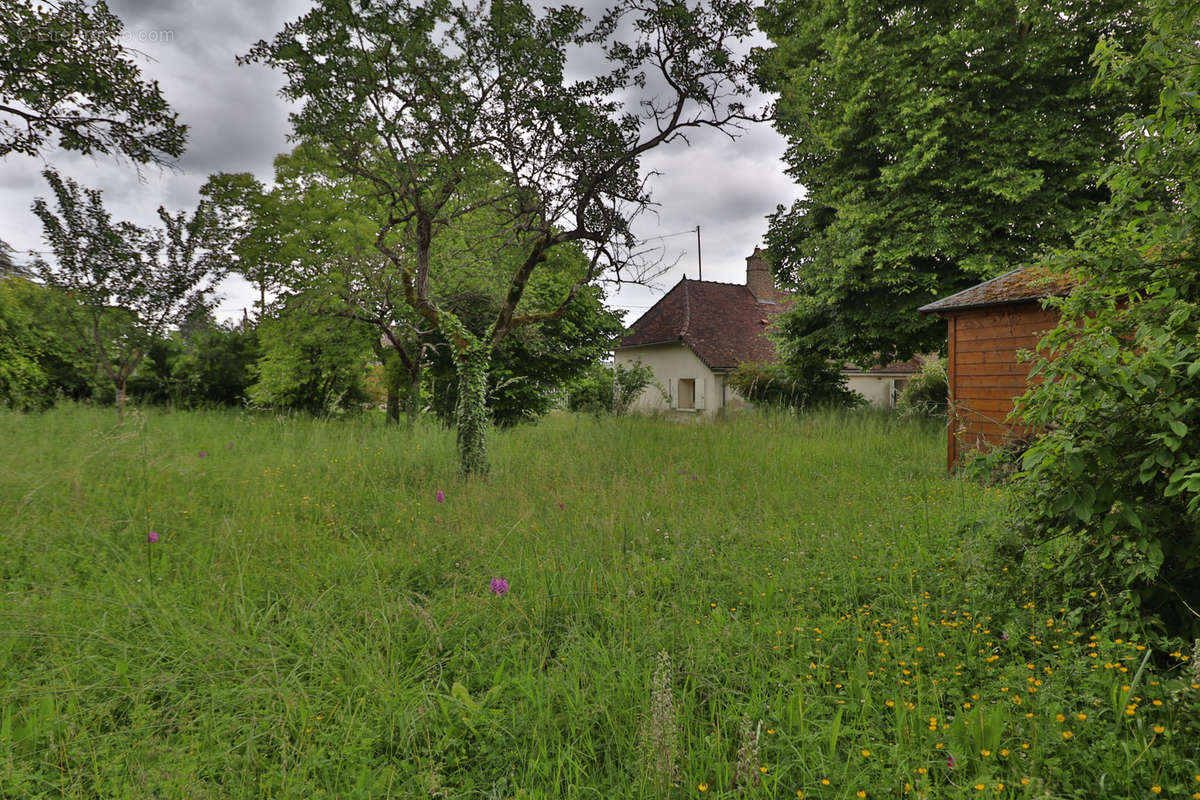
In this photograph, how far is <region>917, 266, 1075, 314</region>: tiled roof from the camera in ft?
19.6

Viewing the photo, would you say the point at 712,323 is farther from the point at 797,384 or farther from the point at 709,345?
the point at 797,384

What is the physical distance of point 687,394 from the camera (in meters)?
21.6

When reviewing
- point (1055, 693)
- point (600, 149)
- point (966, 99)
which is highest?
point (966, 99)

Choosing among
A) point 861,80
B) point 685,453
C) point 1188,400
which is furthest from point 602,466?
point 861,80

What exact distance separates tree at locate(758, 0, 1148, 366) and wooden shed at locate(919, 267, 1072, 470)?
332 cm

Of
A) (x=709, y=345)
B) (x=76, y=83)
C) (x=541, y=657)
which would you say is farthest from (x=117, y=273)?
(x=709, y=345)

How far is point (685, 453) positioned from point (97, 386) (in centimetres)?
1200

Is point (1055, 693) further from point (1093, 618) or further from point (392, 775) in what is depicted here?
point (392, 775)

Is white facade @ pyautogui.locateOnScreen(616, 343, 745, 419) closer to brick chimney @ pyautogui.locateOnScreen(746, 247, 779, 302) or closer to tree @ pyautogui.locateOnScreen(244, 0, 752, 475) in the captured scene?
brick chimney @ pyautogui.locateOnScreen(746, 247, 779, 302)

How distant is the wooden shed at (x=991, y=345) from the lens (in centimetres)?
635

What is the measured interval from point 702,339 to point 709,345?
431mm

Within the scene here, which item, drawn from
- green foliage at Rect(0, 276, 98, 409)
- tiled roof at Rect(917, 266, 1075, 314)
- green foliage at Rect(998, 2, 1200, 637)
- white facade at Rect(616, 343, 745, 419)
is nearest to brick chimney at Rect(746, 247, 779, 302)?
white facade at Rect(616, 343, 745, 419)

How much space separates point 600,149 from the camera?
5.88m

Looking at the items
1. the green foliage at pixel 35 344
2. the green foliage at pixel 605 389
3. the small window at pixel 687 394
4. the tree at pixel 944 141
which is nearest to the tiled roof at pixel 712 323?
the small window at pixel 687 394
